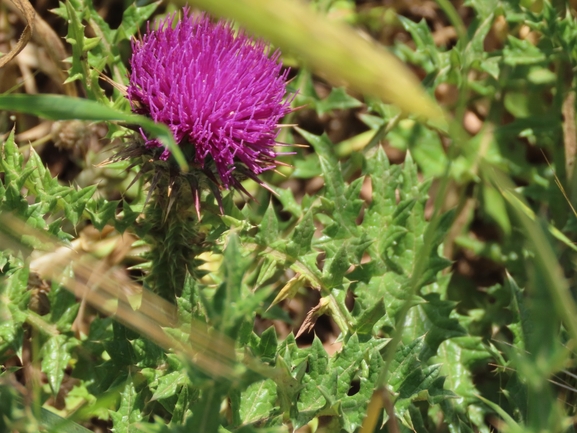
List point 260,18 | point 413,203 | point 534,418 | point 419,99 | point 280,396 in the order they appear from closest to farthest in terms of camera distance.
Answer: point 260,18, point 419,99, point 534,418, point 280,396, point 413,203

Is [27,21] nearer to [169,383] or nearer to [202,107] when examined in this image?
[202,107]

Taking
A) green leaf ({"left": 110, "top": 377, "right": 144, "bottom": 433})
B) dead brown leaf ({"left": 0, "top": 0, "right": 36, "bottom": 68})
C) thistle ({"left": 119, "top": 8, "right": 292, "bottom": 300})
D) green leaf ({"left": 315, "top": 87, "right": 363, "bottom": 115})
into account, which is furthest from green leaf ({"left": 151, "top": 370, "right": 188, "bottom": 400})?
green leaf ({"left": 315, "top": 87, "right": 363, "bottom": 115})

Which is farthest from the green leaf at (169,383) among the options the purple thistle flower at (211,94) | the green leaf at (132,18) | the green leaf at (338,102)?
the green leaf at (338,102)

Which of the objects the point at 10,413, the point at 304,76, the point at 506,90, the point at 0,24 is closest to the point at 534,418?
the point at 10,413

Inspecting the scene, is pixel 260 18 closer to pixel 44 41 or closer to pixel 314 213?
pixel 314 213

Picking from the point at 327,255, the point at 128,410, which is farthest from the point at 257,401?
the point at 327,255

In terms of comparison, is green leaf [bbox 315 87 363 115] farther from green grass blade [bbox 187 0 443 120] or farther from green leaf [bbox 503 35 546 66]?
green grass blade [bbox 187 0 443 120]
